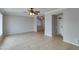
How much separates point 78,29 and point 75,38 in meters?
0.54

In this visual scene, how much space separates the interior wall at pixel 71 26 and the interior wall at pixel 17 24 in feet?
19.1

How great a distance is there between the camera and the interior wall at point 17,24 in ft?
29.7

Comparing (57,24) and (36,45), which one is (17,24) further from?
(36,45)

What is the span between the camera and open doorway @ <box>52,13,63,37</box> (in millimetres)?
7402

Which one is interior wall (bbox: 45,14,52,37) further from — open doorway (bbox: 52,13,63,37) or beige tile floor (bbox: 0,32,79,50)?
beige tile floor (bbox: 0,32,79,50)

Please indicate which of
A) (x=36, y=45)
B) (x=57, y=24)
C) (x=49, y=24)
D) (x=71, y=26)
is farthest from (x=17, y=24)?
(x=71, y=26)

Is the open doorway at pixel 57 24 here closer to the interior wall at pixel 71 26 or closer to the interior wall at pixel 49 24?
the interior wall at pixel 49 24

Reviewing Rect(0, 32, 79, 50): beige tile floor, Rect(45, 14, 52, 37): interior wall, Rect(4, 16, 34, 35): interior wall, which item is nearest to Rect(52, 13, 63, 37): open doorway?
Rect(45, 14, 52, 37): interior wall

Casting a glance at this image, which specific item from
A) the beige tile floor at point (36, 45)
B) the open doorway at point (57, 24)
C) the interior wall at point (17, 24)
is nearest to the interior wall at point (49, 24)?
the open doorway at point (57, 24)

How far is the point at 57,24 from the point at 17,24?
4.36 meters
